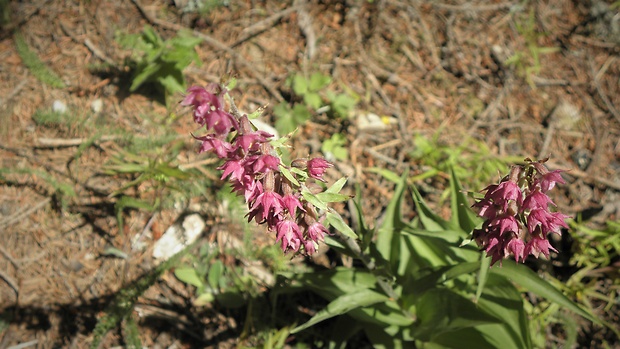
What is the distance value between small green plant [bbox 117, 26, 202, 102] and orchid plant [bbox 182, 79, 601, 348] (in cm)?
149

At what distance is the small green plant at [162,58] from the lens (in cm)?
361

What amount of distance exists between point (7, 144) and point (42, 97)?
46 centimetres

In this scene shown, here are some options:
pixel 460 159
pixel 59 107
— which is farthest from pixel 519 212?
pixel 59 107

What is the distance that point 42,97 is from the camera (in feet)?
12.4

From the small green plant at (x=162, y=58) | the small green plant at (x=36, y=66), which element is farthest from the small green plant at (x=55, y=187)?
the small green plant at (x=162, y=58)

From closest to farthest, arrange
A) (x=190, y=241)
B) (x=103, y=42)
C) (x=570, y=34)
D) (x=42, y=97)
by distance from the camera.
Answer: (x=190, y=241) → (x=42, y=97) → (x=103, y=42) → (x=570, y=34)

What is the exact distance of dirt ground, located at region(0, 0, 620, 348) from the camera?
3.36 meters

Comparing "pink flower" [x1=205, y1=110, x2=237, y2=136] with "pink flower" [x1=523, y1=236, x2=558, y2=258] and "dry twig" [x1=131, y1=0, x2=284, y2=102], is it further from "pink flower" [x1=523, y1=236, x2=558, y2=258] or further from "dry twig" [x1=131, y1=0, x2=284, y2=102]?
"dry twig" [x1=131, y1=0, x2=284, y2=102]

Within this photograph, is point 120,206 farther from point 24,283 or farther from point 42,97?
point 42,97

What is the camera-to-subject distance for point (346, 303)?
2475 mm

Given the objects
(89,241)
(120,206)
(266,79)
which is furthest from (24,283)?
(266,79)

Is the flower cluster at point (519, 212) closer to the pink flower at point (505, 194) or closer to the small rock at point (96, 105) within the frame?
the pink flower at point (505, 194)

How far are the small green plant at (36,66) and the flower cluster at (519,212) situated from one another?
11.1 ft

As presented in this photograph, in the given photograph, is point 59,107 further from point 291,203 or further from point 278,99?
point 291,203
